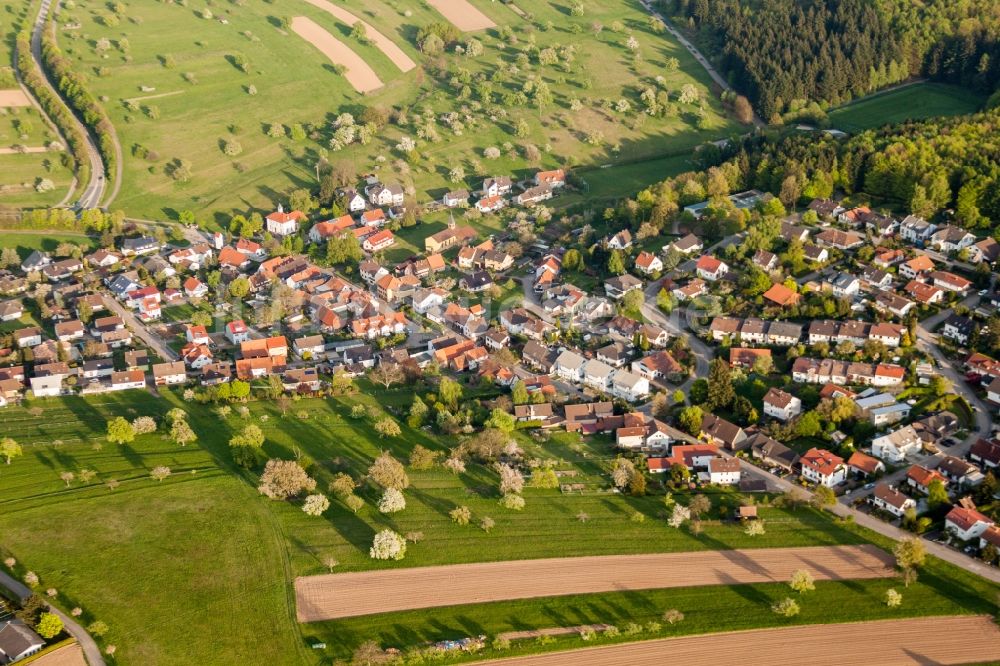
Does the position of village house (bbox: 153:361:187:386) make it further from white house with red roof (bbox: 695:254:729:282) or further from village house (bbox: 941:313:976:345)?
village house (bbox: 941:313:976:345)

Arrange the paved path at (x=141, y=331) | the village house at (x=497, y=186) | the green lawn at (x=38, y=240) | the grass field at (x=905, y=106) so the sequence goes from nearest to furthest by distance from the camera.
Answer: the paved path at (x=141, y=331)
the green lawn at (x=38, y=240)
the village house at (x=497, y=186)
the grass field at (x=905, y=106)

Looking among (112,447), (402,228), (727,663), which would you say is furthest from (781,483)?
(402,228)

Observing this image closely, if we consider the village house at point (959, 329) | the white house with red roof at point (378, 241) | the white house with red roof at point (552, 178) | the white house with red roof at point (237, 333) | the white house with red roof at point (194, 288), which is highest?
the village house at point (959, 329)

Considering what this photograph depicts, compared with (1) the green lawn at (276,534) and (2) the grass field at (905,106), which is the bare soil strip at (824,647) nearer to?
(1) the green lawn at (276,534)

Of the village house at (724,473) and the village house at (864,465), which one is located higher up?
the village house at (864,465)

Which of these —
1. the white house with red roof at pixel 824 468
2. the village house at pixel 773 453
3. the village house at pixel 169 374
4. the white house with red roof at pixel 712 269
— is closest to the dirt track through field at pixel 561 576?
the white house with red roof at pixel 824 468

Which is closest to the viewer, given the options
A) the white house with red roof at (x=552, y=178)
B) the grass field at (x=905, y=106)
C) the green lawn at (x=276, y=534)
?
the green lawn at (x=276, y=534)

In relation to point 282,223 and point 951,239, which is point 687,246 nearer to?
point 951,239

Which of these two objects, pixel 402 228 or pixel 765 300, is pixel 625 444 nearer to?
pixel 765 300

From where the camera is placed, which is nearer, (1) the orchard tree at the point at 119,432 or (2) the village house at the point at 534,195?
(1) the orchard tree at the point at 119,432

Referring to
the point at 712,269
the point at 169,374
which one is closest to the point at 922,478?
the point at 712,269
